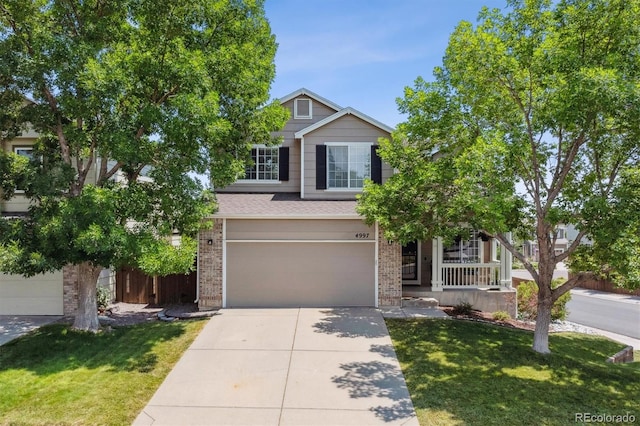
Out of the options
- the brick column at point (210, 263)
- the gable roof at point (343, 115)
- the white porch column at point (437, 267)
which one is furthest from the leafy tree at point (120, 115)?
the white porch column at point (437, 267)

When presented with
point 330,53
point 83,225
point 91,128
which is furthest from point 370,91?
point 83,225

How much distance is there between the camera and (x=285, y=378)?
7.32 metres

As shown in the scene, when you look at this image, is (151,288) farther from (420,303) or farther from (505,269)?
(505,269)

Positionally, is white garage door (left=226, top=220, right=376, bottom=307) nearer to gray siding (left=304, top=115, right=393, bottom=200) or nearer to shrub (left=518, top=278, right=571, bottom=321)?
gray siding (left=304, top=115, right=393, bottom=200)

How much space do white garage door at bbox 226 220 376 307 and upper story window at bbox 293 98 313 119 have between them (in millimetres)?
4781

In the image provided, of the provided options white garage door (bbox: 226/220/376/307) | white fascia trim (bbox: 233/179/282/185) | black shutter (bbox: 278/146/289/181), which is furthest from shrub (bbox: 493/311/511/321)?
white fascia trim (bbox: 233/179/282/185)

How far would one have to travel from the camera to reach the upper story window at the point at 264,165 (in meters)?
14.4

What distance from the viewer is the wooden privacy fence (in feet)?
43.5

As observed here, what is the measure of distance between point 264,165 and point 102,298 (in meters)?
6.98

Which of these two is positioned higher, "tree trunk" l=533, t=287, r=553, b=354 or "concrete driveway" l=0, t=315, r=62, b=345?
"tree trunk" l=533, t=287, r=553, b=354

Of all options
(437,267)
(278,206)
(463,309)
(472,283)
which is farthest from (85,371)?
(472,283)

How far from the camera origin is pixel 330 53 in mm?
13281

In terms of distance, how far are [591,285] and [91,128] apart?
2852cm

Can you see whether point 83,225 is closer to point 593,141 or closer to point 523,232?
point 523,232
